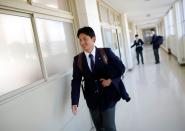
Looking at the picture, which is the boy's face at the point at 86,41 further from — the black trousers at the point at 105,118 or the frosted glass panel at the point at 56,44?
the black trousers at the point at 105,118

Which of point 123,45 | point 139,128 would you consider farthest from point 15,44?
point 123,45

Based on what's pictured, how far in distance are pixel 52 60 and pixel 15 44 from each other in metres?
0.72

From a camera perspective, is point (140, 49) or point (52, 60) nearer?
point (52, 60)

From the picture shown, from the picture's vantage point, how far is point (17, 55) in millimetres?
1946

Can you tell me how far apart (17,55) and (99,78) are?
0.83 meters

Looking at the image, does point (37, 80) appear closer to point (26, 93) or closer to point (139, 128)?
point (26, 93)

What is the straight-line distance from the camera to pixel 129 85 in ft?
20.9

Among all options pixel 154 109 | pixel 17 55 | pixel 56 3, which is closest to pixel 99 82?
pixel 17 55

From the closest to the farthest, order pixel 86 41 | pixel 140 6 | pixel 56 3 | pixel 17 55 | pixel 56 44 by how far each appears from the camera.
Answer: pixel 17 55
pixel 86 41
pixel 56 44
pixel 56 3
pixel 140 6

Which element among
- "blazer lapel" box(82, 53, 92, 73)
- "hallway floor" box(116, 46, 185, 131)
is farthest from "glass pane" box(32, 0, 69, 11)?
"hallway floor" box(116, 46, 185, 131)

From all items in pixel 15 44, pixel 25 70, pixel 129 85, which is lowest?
pixel 129 85

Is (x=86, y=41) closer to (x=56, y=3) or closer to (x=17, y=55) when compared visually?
(x=17, y=55)

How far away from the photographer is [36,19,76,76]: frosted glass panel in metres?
2.47

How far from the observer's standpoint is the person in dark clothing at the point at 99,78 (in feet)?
7.14
